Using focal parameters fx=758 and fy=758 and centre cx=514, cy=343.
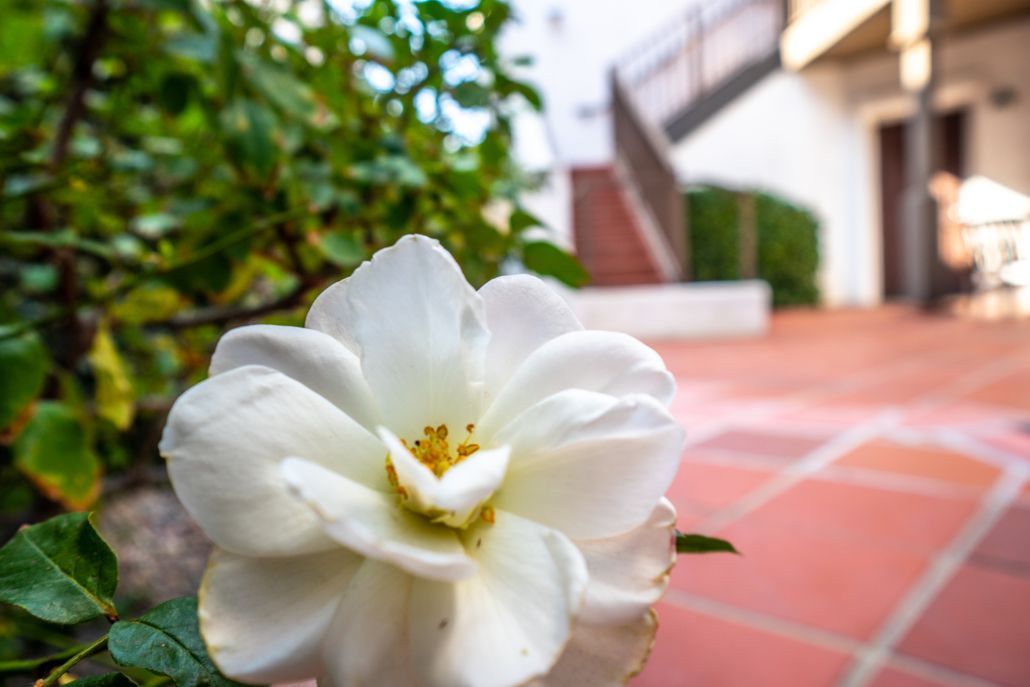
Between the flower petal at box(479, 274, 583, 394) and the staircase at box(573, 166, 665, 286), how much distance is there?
618cm

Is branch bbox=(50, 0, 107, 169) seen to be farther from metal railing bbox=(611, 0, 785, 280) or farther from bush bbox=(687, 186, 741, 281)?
bush bbox=(687, 186, 741, 281)

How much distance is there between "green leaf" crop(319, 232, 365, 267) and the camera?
637 millimetres

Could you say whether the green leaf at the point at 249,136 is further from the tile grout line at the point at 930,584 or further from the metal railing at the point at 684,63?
the metal railing at the point at 684,63

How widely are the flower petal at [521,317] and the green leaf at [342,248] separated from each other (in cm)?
40

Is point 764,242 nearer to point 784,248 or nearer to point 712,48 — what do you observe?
point 784,248

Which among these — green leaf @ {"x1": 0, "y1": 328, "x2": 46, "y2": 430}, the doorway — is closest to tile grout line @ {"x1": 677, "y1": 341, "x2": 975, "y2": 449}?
green leaf @ {"x1": 0, "y1": 328, "x2": 46, "y2": 430}

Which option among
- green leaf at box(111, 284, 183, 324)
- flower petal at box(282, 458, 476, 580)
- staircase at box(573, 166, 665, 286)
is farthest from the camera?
staircase at box(573, 166, 665, 286)

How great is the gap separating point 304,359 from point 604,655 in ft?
0.42

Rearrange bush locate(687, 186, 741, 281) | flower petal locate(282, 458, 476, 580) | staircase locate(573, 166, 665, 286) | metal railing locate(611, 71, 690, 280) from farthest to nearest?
bush locate(687, 186, 741, 281)
staircase locate(573, 166, 665, 286)
metal railing locate(611, 71, 690, 280)
flower petal locate(282, 458, 476, 580)

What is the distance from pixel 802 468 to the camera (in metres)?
2.06

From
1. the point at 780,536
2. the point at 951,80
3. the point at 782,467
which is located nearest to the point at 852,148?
the point at 951,80

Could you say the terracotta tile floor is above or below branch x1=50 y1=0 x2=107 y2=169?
below

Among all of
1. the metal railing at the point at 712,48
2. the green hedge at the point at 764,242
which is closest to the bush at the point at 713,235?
the green hedge at the point at 764,242

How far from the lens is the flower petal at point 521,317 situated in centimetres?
26
